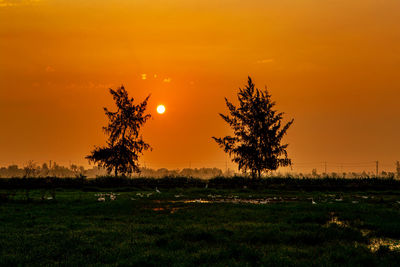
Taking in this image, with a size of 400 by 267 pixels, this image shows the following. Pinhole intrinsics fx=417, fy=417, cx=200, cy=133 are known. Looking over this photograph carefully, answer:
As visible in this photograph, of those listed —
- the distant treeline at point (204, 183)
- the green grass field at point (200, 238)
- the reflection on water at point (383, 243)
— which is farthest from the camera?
the distant treeline at point (204, 183)

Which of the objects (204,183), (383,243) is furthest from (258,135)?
(383,243)

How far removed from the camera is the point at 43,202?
2969 centimetres

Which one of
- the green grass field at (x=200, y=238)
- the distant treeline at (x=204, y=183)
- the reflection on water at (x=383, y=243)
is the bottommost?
the reflection on water at (x=383, y=243)

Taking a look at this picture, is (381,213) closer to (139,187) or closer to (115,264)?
(115,264)

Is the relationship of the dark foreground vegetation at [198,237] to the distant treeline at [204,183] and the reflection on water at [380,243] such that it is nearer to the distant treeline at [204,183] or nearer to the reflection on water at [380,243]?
the reflection on water at [380,243]

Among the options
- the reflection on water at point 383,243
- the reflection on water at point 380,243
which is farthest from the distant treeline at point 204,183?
the reflection on water at point 383,243

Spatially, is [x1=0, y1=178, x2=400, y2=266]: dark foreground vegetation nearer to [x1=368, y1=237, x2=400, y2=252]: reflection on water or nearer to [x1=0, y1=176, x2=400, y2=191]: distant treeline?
[x1=368, y1=237, x2=400, y2=252]: reflection on water

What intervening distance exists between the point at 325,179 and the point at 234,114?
53.5ft

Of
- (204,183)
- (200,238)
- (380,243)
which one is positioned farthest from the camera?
(204,183)

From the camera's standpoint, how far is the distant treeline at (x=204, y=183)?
51344 mm

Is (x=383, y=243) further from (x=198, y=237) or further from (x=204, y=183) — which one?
(x=204, y=183)

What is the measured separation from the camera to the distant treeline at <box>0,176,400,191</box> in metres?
51.3

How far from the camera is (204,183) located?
55.1m

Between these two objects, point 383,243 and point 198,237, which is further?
point 198,237
